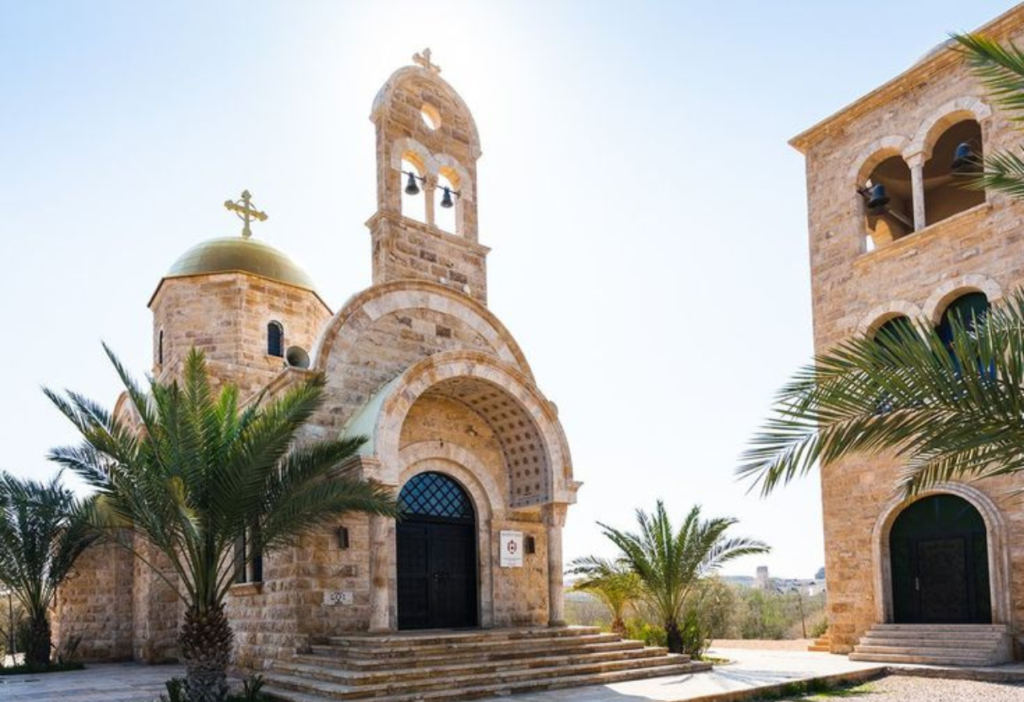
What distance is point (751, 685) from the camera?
11141mm

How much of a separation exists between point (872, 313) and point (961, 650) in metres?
5.78

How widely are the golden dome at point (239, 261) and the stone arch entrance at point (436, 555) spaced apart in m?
7.49

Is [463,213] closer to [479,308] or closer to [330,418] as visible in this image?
[479,308]

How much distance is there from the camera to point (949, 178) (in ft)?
58.6

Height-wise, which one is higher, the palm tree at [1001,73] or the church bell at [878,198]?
the church bell at [878,198]

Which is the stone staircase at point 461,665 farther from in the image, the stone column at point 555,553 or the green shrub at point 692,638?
the green shrub at point 692,638

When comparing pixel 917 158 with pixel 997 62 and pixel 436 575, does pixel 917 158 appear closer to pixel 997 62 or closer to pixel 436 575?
pixel 997 62

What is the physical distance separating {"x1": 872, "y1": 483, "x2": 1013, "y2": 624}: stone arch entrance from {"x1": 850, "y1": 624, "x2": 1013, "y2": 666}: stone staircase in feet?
1.14

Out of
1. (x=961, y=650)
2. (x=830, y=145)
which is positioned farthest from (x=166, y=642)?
(x=830, y=145)

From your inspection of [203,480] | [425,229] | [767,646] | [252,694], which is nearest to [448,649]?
[252,694]

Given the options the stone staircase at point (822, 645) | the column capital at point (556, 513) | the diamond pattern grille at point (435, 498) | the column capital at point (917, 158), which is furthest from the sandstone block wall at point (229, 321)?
the column capital at point (917, 158)

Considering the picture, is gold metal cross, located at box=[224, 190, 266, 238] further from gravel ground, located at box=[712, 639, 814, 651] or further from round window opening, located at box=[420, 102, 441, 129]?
gravel ground, located at box=[712, 639, 814, 651]

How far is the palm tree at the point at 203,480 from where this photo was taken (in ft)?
33.0

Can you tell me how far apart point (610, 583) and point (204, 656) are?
9362mm
